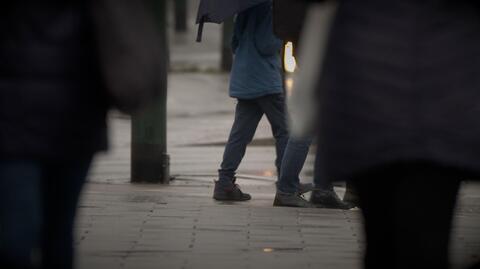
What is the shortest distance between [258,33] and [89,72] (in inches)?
201

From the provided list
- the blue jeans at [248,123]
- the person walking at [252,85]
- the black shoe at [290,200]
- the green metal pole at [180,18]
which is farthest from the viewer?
the green metal pole at [180,18]

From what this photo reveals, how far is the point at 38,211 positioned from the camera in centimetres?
373

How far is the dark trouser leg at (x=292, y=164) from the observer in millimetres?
8617

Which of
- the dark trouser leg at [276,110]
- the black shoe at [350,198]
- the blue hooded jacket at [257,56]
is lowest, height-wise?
the black shoe at [350,198]

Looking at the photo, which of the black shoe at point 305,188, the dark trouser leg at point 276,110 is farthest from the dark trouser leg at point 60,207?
the black shoe at point 305,188

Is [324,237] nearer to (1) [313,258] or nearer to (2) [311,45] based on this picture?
(1) [313,258]

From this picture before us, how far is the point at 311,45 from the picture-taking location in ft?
13.1

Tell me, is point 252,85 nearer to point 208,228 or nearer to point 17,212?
point 208,228

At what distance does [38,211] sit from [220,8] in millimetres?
5110

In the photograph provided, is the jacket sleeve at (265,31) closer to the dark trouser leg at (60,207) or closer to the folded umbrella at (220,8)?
the folded umbrella at (220,8)

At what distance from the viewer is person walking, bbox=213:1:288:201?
8.81m

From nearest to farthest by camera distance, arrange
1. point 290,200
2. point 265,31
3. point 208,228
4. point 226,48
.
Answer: point 208,228
point 290,200
point 265,31
point 226,48

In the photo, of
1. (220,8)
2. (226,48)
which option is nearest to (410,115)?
(220,8)

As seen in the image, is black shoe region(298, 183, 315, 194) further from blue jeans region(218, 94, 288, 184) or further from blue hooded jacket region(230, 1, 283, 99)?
blue hooded jacket region(230, 1, 283, 99)
